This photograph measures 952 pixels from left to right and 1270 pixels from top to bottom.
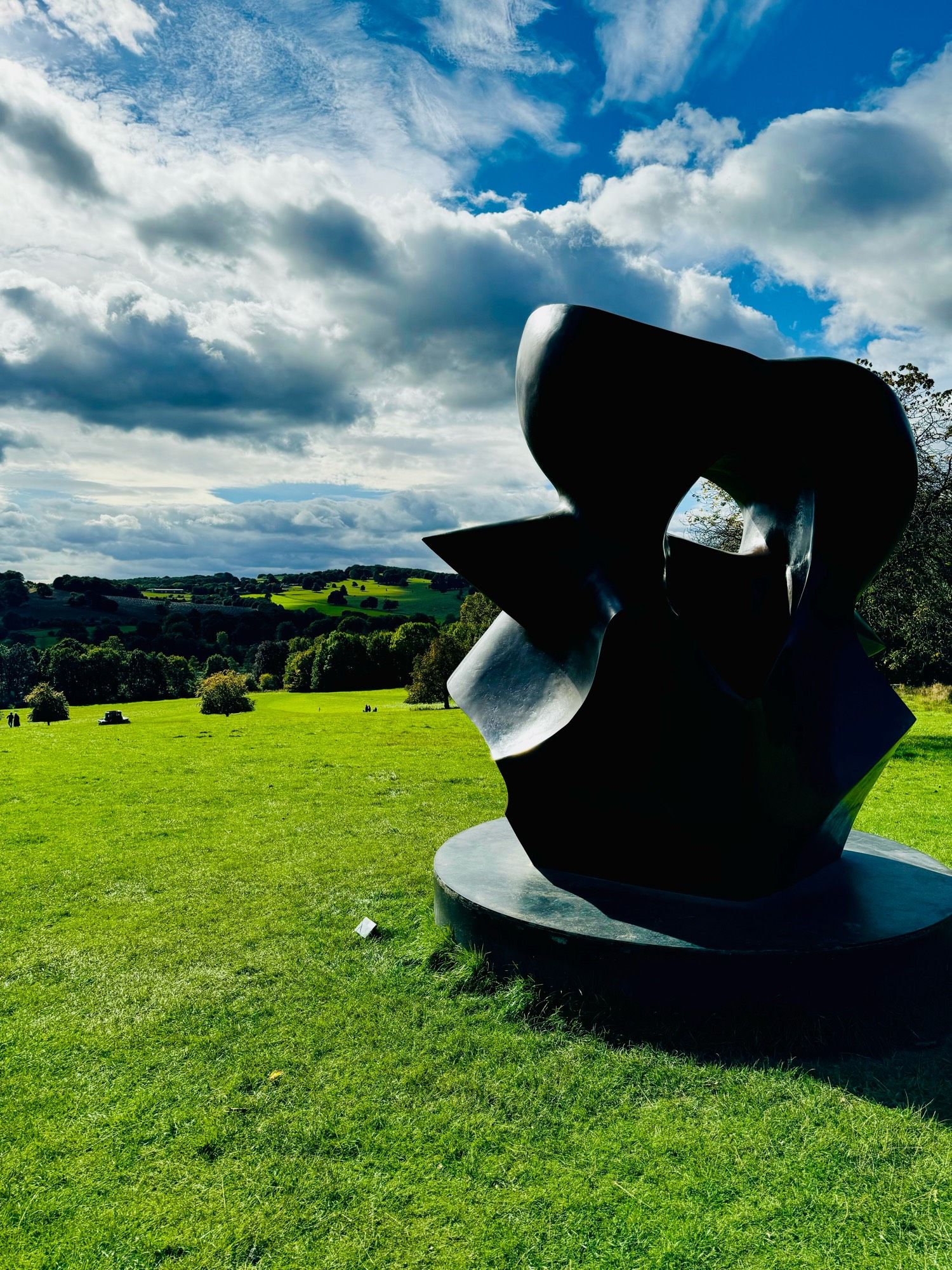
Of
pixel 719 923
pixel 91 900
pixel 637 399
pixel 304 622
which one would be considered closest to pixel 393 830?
pixel 91 900

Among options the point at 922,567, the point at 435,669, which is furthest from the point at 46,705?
the point at 922,567

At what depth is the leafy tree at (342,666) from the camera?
60062 millimetres

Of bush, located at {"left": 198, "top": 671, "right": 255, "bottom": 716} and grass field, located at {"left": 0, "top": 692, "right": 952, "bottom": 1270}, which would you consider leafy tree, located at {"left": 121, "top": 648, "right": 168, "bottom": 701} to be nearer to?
bush, located at {"left": 198, "top": 671, "right": 255, "bottom": 716}

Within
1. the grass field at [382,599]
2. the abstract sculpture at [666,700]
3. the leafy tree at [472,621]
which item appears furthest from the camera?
the grass field at [382,599]

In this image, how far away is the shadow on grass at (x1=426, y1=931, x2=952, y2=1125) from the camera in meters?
4.66

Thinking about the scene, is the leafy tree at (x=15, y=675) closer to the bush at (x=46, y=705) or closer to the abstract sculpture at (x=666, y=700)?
the bush at (x=46, y=705)

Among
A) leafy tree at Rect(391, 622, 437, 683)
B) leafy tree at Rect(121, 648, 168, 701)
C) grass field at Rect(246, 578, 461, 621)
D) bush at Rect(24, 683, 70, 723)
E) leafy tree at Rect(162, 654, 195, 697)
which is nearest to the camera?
bush at Rect(24, 683, 70, 723)

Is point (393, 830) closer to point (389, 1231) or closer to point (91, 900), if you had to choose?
point (91, 900)

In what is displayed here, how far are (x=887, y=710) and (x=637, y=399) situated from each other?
339 cm

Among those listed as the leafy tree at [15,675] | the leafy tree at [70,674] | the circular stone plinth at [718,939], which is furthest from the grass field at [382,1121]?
the leafy tree at [15,675]

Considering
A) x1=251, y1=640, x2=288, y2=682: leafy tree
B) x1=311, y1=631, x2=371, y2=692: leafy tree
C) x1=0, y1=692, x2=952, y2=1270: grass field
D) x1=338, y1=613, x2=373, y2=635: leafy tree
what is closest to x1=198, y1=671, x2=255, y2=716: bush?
x1=311, y1=631, x2=371, y2=692: leafy tree

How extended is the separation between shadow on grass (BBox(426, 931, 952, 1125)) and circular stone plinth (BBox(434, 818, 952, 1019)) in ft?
0.27

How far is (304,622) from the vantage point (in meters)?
89.0

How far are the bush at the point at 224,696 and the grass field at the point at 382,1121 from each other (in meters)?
30.6
